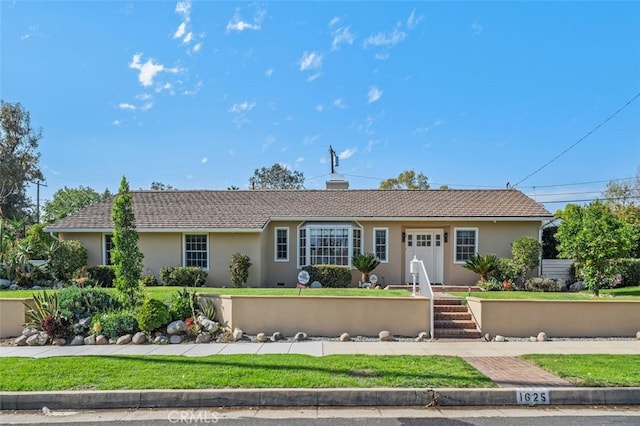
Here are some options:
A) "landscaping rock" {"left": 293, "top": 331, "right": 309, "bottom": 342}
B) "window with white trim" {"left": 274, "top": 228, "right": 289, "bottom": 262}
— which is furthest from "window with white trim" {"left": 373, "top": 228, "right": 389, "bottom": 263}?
"landscaping rock" {"left": 293, "top": 331, "right": 309, "bottom": 342}

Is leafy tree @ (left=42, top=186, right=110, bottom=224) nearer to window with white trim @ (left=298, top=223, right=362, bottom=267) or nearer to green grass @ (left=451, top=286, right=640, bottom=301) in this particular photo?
window with white trim @ (left=298, top=223, right=362, bottom=267)

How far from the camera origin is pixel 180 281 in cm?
1550

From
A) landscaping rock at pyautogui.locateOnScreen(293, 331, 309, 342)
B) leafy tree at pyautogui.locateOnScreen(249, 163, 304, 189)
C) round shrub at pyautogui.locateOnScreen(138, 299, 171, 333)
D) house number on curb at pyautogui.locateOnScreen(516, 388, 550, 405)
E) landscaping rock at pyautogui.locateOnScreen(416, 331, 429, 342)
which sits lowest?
landscaping rock at pyautogui.locateOnScreen(416, 331, 429, 342)

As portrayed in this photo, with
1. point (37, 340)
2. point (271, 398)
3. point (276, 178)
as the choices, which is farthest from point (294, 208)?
point (276, 178)

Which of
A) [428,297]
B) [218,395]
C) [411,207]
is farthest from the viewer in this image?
[411,207]

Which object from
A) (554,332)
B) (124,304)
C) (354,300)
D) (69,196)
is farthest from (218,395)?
(69,196)

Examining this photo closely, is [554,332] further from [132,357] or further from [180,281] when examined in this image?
[180,281]

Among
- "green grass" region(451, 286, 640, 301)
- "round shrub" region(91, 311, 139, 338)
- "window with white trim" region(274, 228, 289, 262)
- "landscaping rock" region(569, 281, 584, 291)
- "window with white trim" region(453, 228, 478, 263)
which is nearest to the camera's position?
"round shrub" region(91, 311, 139, 338)

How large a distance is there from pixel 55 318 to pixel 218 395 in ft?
20.3

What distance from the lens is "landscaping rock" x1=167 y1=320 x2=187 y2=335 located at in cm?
949

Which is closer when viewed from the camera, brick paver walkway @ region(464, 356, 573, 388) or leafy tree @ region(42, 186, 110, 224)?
brick paver walkway @ region(464, 356, 573, 388)

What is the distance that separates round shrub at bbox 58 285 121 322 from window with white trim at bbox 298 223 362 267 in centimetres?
778

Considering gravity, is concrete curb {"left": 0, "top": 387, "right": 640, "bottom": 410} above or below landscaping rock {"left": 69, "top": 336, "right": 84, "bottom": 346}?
above

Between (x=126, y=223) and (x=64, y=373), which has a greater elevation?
(x=126, y=223)
